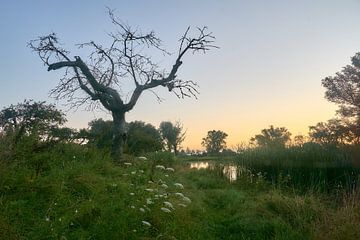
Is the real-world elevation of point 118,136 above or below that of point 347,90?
below

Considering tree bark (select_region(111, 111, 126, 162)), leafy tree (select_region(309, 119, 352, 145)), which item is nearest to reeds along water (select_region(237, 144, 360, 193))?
tree bark (select_region(111, 111, 126, 162))

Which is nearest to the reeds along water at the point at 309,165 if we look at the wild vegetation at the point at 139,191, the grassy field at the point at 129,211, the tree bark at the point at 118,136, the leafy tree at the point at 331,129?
the wild vegetation at the point at 139,191

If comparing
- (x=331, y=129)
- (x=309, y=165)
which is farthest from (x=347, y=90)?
(x=309, y=165)

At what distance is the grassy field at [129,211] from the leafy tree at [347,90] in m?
23.4

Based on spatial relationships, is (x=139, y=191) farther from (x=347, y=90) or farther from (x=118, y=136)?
(x=347, y=90)

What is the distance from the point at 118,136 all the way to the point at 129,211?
22.7ft

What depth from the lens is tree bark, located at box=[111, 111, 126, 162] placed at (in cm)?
1267

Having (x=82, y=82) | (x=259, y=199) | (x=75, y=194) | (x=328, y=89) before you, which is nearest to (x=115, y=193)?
(x=75, y=194)

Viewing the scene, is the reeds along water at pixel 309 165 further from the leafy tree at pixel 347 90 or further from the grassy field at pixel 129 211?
the leafy tree at pixel 347 90

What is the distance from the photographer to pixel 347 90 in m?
31.2

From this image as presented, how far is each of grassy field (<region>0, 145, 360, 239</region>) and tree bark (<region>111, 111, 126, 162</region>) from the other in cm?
324

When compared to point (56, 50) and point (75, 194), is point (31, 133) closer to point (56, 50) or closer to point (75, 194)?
point (75, 194)

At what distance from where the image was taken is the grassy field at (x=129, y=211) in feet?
18.1

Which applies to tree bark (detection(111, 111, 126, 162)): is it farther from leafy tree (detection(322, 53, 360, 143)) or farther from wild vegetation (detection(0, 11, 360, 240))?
leafy tree (detection(322, 53, 360, 143))
